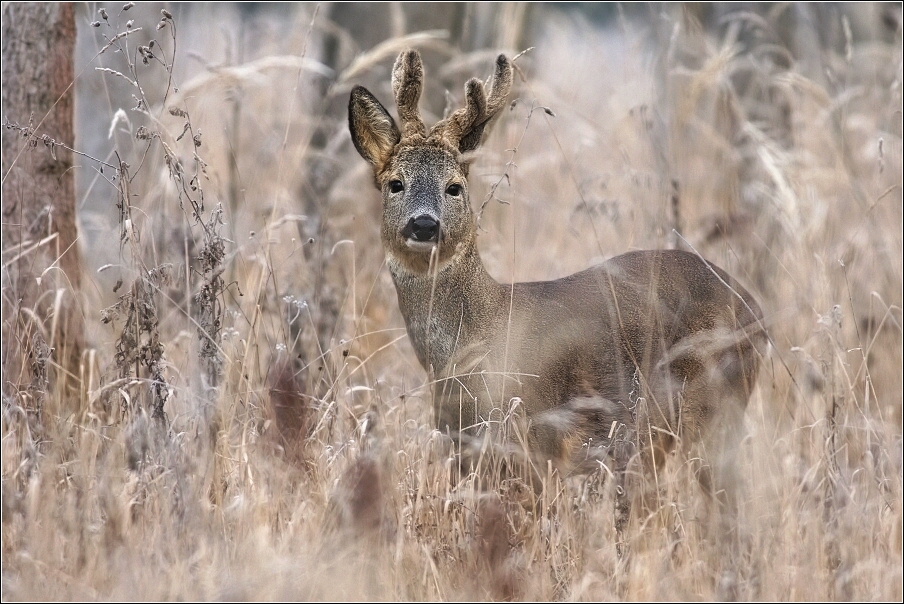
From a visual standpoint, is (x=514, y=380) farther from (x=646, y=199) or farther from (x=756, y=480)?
(x=646, y=199)

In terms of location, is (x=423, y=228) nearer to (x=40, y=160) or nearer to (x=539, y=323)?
(x=539, y=323)

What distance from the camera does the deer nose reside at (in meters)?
4.11

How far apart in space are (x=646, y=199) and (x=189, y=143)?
2.78 meters

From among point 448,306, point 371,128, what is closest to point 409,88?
point 371,128

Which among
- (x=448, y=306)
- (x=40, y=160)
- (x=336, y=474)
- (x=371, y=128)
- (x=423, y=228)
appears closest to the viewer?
A: (x=336, y=474)

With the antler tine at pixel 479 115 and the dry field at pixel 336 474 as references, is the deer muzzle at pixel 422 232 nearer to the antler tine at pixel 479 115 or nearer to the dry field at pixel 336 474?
the dry field at pixel 336 474

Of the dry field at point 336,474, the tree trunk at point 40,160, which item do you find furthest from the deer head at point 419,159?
the tree trunk at point 40,160

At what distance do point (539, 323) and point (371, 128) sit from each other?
1.03 meters

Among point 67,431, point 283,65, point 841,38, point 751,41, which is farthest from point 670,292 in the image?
point 841,38

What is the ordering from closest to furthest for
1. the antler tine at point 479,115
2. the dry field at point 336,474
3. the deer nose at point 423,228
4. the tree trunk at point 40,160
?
the dry field at point 336,474, the deer nose at point 423,228, the antler tine at point 479,115, the tree trunk at point 40,160

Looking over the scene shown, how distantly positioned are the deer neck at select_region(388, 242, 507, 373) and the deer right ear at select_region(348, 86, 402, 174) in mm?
456

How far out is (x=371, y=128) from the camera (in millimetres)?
4445

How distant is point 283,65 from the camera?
5141 mm

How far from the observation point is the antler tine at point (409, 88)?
4348 millimetres
